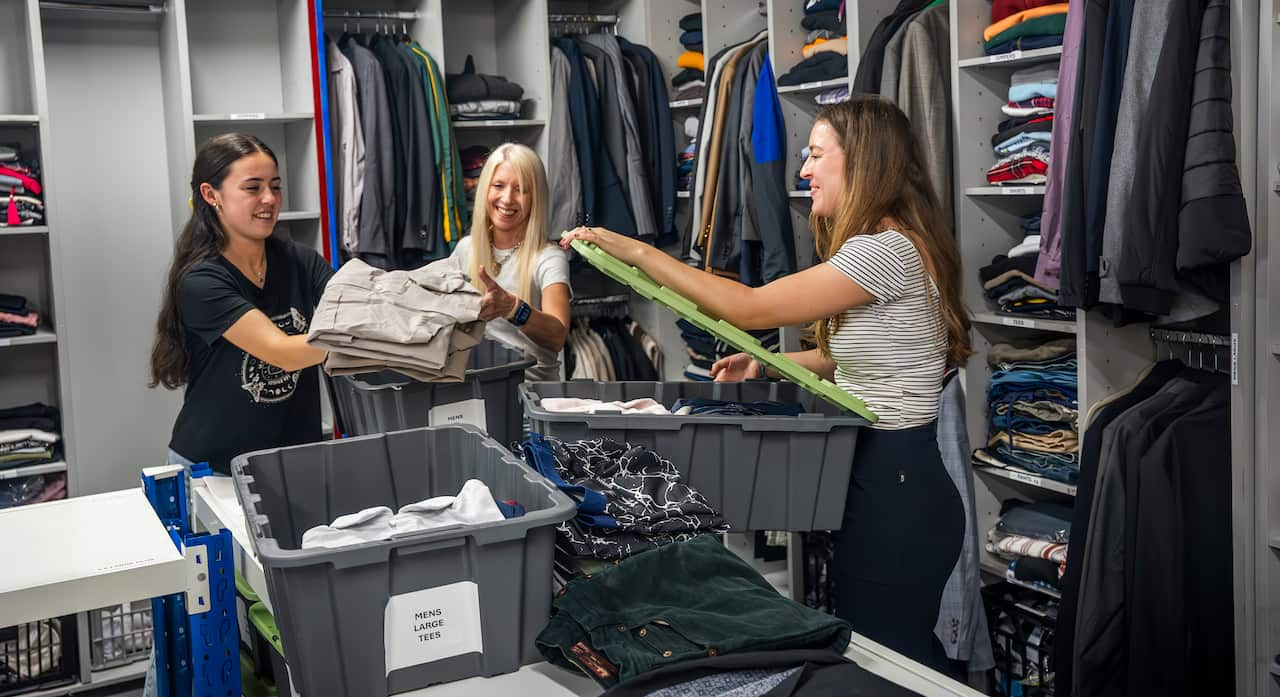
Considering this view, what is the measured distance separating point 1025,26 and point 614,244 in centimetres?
168

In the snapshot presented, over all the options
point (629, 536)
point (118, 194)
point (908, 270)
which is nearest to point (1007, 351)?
point (908, 270)

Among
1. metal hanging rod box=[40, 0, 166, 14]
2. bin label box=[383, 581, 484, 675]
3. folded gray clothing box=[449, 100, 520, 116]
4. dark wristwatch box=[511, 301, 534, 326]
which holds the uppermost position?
metal hanging rod box=[40, 0, 166, 14]

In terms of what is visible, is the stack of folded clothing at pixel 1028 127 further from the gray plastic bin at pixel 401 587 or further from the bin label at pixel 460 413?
the gray plastic bin at pixel 401 587

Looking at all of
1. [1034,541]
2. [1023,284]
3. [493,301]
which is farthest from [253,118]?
[1034,541]

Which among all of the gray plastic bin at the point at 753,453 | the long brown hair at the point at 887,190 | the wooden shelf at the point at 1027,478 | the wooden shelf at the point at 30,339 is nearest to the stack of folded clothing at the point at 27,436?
the wooden shelf at the point at 30,339

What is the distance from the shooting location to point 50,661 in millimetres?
3893

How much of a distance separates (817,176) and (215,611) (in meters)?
1.53

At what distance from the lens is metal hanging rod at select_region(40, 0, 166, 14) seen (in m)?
4.05

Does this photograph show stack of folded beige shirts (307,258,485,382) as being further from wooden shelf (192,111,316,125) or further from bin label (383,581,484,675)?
wooden shelf (192,111,316,125)

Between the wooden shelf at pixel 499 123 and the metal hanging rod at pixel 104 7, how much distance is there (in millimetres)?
1171

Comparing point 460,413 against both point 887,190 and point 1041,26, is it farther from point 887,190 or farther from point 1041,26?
point 1041,26

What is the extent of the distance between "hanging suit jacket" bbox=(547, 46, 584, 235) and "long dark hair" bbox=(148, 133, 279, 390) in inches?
77.2

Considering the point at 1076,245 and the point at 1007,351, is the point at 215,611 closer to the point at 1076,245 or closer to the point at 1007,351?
the point at 1076,245

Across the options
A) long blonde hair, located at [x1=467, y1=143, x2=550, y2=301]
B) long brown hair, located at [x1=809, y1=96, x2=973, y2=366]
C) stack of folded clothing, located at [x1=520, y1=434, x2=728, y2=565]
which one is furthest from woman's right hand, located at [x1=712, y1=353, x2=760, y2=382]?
long blonde hair, located at [x1=467, y1=143, x2=550, y2=301]
